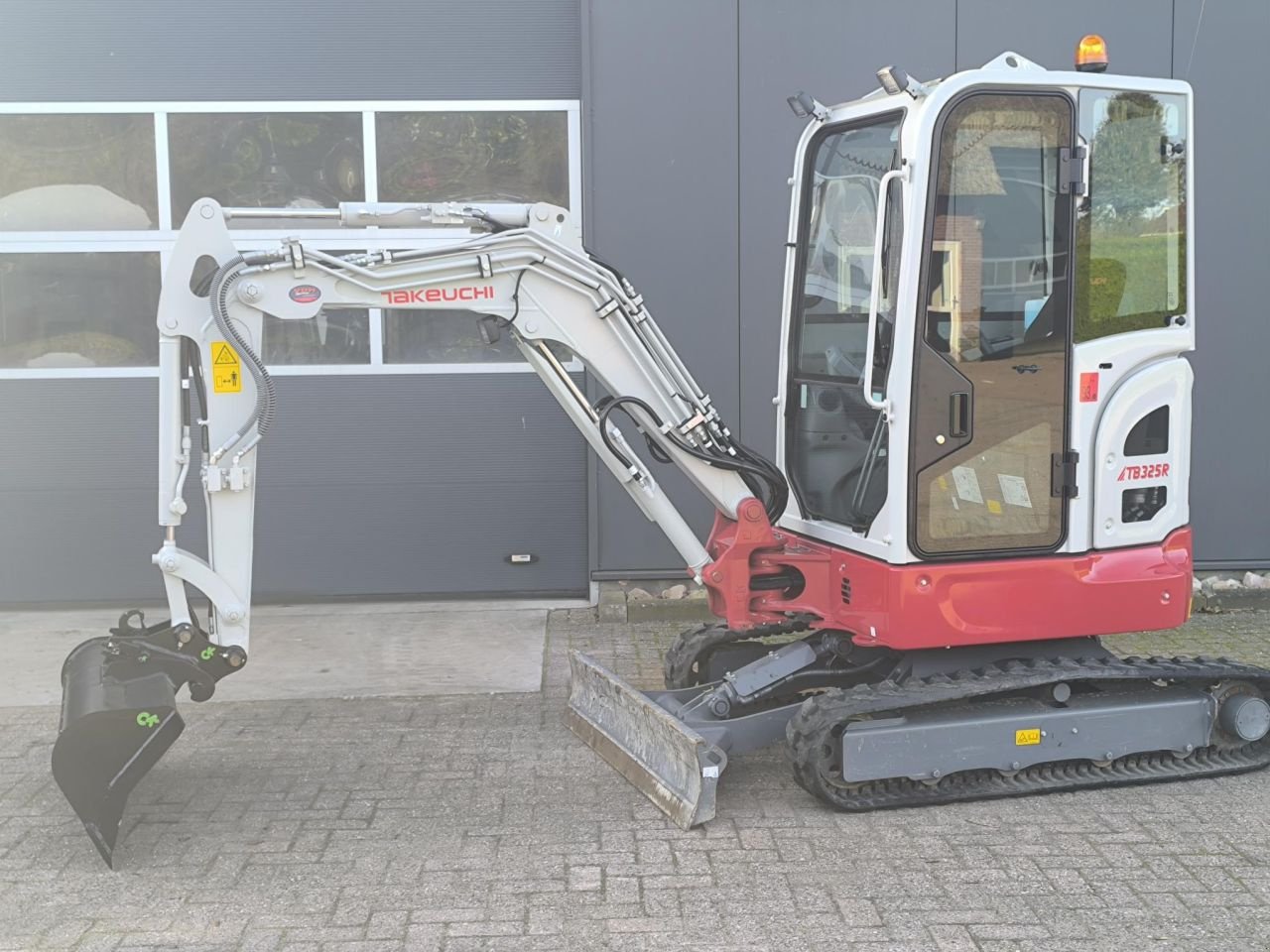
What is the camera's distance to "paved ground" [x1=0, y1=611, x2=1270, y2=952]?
4.04 meters

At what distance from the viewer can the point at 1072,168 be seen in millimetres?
4957

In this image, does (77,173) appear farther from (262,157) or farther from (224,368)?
(224,368)

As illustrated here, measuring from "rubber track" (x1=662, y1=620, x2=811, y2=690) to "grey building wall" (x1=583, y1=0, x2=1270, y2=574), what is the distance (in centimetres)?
202

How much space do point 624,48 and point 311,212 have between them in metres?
3.49

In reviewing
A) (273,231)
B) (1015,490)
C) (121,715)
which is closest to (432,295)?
(121,715)

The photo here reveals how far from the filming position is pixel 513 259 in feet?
16.4

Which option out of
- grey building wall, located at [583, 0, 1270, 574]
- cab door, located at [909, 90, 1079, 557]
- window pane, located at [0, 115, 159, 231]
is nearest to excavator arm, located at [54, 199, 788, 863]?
cab door, located at [909, 90, 1079, 557]

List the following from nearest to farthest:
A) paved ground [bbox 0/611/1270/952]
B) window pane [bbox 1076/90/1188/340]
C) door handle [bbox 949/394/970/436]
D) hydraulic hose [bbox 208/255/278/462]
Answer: paved ground [bbox 0/611/1270/952], hydraulic hose [bbox 208/255/278/462], door handle [bbox 949/394/970/436], window pane [bbox 1076/90/1188/340]

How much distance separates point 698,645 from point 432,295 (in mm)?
2117

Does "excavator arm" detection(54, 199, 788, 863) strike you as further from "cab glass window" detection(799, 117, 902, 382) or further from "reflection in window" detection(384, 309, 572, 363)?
"reflection in window" detection(384, 309, 572, 363)

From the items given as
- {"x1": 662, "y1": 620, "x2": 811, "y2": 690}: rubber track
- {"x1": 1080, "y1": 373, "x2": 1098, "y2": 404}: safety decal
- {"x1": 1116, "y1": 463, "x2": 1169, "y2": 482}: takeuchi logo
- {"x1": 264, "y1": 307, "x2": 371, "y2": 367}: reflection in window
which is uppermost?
{"x1": 264, "y1": 307, "x2": 371, "y2": 367}: reflection in window

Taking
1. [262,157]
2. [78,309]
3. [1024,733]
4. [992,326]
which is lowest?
[1024,733]

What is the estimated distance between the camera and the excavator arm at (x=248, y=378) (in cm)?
459

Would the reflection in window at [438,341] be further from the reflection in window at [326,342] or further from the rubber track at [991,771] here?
the rubber track at [991,771]
